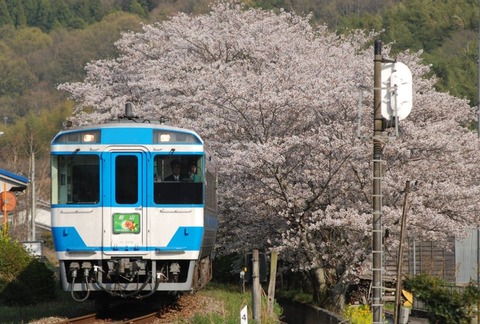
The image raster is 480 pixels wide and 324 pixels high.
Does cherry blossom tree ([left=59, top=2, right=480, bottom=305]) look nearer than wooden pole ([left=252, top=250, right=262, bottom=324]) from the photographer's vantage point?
No

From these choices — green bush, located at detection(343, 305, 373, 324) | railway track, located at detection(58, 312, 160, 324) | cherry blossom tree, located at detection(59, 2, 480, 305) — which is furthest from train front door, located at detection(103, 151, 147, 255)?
cherry blossom tree, located at detection(59, 2, 480, 305)

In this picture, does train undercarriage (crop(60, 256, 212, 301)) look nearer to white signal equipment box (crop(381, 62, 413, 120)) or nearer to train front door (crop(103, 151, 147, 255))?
train front door (crop(103, 151, 147, 255))

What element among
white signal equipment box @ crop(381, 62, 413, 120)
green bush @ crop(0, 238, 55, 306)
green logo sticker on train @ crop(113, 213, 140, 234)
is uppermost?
white signal equipment box @ crop(381, 62, 413, 120)

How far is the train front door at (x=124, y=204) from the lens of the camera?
15.3 meters

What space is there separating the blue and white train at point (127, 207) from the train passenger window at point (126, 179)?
1 cm

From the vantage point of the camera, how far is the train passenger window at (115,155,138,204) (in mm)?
15398

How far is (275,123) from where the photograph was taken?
23891mm

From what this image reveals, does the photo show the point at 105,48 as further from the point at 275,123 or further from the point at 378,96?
the point at 378,96

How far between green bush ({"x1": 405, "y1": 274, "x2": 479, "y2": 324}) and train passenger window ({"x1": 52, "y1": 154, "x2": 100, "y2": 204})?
5.71 meters

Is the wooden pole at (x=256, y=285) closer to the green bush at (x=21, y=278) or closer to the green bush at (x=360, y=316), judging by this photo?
the green bush at (x=360, y=316)

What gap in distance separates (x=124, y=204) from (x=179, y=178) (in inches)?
35.8

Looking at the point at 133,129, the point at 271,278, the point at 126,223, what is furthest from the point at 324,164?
the point at 126,223

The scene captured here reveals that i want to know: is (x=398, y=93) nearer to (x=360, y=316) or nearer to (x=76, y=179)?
(x=76, y=179)

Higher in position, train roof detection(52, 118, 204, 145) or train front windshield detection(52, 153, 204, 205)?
train roof detection(52, 118, 204, 145)
